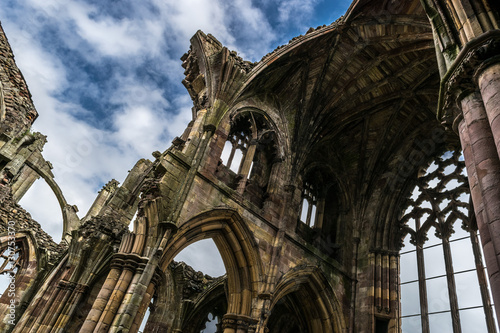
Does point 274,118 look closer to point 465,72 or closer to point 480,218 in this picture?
point 465,72

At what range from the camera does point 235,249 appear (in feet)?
29.7

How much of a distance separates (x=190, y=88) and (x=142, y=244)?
5.66 meters

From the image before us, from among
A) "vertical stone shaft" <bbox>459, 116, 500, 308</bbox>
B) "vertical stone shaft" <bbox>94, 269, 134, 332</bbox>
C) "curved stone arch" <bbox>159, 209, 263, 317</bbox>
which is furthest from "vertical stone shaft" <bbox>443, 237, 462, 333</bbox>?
"vertical stone shaft" <bbox>94, 269, 134, 332</bbox>

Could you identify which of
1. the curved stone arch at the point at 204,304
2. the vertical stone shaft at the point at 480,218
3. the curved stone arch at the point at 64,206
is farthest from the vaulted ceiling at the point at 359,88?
the curved stone arch at the point at 64,206

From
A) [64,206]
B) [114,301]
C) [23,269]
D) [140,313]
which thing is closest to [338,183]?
[140,313]

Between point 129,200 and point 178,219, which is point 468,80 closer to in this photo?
point 178,219

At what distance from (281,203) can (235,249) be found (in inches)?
80.4

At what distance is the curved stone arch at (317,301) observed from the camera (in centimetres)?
982

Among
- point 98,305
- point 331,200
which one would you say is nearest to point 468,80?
point 98,305

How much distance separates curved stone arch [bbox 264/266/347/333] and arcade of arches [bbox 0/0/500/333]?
4 cm

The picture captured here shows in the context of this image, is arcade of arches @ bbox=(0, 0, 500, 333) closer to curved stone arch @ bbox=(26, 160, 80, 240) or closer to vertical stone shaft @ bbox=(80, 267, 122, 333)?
vertical stone shaft @ bbox=(80, 267, 122, 333)

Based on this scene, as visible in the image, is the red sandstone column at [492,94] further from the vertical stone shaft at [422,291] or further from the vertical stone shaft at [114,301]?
the vertical stone shaft at [422,291]

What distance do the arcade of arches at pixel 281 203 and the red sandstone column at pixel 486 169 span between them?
1.55 metres

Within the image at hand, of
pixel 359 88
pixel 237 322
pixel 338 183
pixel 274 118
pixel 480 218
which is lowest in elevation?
pixel 237 322
